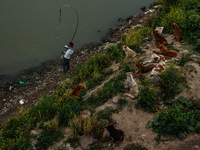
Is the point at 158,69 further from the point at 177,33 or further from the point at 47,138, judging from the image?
the point at 47,138

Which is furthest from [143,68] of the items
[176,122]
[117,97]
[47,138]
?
[47,138]

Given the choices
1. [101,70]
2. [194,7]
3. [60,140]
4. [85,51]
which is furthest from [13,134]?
[194,7]

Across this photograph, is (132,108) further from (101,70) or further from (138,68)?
(101,70)

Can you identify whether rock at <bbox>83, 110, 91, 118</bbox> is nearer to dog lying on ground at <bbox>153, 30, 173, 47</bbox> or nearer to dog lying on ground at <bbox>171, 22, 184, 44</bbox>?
dog lying on ground at <bbox>153, 30, 173, 47</bbox>

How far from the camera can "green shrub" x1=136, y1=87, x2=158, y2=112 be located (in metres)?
3.92

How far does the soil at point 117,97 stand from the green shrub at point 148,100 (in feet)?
0.42

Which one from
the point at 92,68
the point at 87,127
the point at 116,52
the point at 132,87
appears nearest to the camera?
the point at 87,127

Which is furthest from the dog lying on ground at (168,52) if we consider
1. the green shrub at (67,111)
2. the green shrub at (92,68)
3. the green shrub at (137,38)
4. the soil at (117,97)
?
the green shrub at (67,111)

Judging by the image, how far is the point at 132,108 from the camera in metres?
4.07

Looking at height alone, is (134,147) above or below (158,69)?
below

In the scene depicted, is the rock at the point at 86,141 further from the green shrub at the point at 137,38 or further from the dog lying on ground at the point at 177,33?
the dog lying on ground at the point at 177,33

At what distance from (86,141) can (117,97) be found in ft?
4.63

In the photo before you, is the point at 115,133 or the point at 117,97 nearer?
the point at 115,133

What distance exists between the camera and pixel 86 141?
3.47 meters
